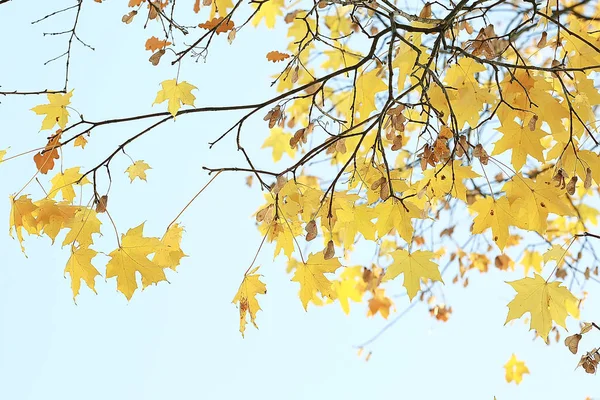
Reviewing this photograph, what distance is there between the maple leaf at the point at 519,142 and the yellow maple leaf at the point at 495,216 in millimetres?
79

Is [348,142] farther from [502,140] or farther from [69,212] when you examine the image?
[69,212]

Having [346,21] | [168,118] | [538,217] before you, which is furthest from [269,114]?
[346,21]

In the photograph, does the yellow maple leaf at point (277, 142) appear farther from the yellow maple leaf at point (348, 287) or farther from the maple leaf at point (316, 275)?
the maple leaf at point (316, 275)

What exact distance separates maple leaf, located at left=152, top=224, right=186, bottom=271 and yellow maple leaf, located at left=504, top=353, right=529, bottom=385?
2304 mm

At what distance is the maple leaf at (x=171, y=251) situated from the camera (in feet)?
4.13

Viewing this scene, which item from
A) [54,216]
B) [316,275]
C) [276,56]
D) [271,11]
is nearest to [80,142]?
[54,216]

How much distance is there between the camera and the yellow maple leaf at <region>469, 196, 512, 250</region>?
49.0 inches

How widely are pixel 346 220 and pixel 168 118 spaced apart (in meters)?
0.39

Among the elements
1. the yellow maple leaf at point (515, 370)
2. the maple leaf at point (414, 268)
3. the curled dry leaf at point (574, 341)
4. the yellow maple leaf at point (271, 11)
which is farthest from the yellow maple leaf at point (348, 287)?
the curled dry leaf at point (574, 341)

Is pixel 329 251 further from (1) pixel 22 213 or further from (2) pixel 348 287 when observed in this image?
(2) pixel 348 287

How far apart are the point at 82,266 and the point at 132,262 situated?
3.6 inches

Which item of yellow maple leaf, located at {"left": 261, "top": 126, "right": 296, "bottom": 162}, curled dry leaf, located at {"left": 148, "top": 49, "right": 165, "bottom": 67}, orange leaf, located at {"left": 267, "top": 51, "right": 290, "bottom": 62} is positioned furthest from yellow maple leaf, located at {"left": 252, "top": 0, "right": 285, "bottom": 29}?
curled dry leaf, located at {"left": 148, "top": 49, "right": 165, "bottom": 67}

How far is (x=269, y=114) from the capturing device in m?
1.18

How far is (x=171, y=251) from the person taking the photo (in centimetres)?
128
